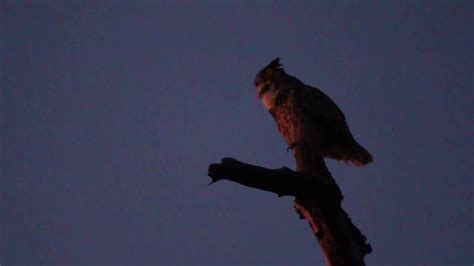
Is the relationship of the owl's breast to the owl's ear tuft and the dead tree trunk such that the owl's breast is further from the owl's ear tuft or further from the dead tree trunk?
the dead tree trunk

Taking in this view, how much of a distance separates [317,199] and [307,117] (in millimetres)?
1212

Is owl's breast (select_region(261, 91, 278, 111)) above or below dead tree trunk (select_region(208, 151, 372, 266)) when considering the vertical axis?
above

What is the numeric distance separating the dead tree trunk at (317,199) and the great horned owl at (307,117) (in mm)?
757

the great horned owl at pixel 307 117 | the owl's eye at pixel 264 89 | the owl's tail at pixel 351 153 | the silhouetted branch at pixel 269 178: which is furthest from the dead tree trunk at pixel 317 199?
the owl's eye at pixel 264 89

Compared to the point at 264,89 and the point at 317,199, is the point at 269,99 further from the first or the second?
the point at 317,199

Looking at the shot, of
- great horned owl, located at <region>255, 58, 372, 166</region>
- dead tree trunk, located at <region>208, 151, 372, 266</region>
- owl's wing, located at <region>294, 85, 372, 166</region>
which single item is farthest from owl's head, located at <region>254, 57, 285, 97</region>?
dead tree trunk, located at <region>208, 151, 372, 266</region>

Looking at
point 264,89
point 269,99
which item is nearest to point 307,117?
point 269,99

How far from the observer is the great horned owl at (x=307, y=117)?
539cm

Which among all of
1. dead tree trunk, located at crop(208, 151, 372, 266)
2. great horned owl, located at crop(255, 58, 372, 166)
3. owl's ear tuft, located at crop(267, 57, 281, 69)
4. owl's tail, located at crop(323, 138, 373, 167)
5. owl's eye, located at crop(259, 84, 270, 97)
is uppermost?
owl's ear tuft, located at crop(267, 57, 281, 69)

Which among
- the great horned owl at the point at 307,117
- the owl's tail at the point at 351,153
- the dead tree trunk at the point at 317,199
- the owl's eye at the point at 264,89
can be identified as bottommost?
the dead tree trunk at the point at 317,199

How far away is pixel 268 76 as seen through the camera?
5926 mm

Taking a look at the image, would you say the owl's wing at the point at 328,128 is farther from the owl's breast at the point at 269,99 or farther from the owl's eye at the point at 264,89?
the owl's eye at the point at 264,89

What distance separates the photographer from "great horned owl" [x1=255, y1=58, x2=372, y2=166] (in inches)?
212

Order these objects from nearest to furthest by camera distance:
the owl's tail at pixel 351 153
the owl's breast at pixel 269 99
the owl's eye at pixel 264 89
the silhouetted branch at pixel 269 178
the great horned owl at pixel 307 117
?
1. the silhouetted branch at pixel 269 178
2. the great horned owl at pixel 307 117
3. the owl's tail at pixel 351 153
4. the owl's breast at pixel 269 99
5. the owl's eye at pixel 264 89
